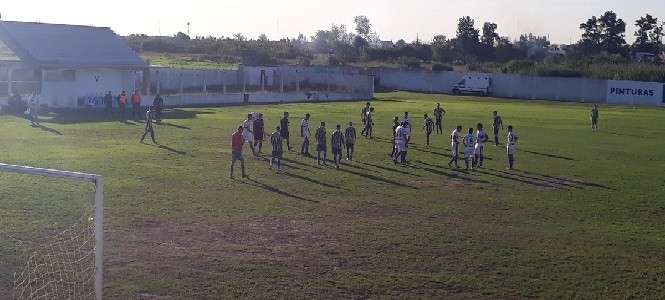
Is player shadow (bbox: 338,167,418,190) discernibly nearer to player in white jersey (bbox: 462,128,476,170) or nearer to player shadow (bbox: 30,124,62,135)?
player in white jersey (bbox: 462,128,476,170)

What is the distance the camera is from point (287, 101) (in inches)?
2569

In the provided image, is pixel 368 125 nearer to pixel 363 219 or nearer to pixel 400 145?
pixel 400 145

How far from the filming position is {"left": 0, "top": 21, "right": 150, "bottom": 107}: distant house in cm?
4903

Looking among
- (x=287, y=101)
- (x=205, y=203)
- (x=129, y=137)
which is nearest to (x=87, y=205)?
(x=205, y=203)

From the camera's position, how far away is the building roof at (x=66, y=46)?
49.9 metres

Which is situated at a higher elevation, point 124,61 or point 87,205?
point 124,61

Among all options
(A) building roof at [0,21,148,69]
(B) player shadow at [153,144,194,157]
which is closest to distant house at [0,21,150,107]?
(A) building roof at [0,21,148,69]

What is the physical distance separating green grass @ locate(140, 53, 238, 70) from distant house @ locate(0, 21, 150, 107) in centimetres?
2524

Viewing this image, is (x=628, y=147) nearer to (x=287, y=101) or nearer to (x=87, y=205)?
(x=87, y=205)

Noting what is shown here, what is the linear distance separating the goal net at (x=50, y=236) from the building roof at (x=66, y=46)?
95.2 ft

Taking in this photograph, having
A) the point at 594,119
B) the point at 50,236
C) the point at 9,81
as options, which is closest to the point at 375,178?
the point at 50,236

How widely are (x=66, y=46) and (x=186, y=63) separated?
40078mm

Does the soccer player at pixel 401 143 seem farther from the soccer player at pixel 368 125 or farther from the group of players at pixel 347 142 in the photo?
the soccer player at pixel 368 125

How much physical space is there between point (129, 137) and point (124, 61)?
2029 cm
